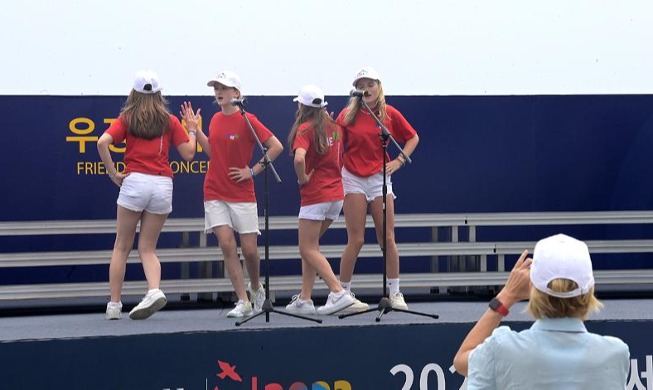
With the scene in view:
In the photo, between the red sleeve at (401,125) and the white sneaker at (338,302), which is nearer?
the white sneaker at (338,302)

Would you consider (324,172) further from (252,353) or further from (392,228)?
(252,353)

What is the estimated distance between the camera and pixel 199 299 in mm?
7328

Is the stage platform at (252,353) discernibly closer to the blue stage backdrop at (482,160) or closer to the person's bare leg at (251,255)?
the person's bare leg at (251,255)

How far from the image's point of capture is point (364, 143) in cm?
677

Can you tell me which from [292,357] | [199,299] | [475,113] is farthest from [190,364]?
[475,113]

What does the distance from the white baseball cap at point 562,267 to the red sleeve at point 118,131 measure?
4091 millimetres

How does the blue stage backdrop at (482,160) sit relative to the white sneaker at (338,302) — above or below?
above

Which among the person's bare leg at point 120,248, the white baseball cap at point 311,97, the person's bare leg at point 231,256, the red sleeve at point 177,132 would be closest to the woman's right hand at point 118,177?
the person's bare leg at point 120,248

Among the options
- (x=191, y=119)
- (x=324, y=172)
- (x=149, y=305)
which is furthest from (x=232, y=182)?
(x=149, y=305)

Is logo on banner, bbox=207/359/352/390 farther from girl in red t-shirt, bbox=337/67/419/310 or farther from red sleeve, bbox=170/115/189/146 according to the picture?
red sleeve, bbox=170/115/189/146

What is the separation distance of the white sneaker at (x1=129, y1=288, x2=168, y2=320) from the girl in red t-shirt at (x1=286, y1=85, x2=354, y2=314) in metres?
0.85

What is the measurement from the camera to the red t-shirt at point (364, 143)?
677cm

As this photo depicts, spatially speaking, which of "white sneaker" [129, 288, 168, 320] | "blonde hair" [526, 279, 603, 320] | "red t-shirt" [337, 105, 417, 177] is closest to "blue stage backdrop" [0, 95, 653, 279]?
"red t-shirt" [337, 105, 417, 177]
